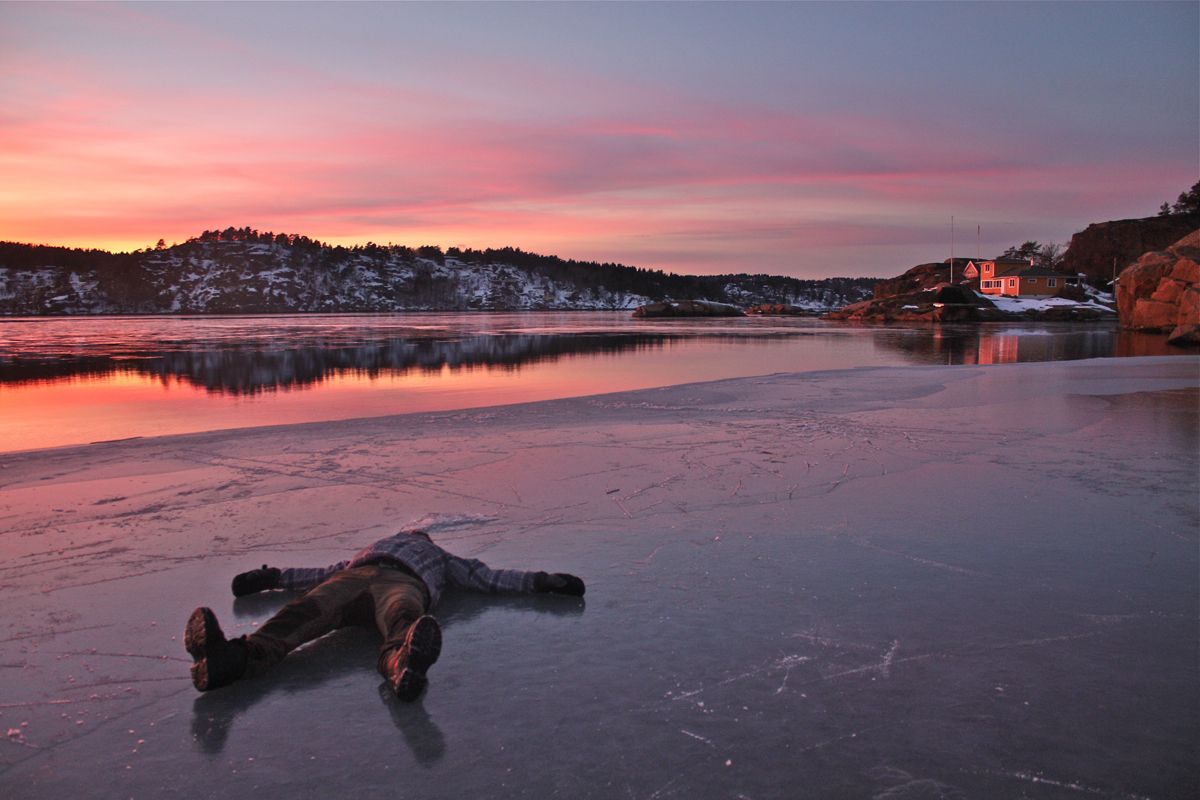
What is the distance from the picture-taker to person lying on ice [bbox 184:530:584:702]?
3.59 metres

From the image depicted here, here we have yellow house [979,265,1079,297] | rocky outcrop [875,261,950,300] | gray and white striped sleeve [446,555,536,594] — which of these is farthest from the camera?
rocky outcrop [875,261,950,300]

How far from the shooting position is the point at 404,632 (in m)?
3.88

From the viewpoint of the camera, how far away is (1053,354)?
105 feet

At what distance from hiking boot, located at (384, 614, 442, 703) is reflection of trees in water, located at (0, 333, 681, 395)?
17.0 m

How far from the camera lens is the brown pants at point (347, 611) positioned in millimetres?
3848

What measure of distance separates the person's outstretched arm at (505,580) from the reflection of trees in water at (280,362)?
15833mm

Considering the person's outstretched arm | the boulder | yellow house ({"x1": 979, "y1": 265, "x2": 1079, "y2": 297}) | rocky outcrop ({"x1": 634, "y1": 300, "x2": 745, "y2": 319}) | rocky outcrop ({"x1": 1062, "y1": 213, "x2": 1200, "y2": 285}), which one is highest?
rocky outcrop ({"x1": 1062, "y1": 213, "x2": 1200, "y2": 285})

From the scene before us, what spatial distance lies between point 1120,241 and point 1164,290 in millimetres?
72626

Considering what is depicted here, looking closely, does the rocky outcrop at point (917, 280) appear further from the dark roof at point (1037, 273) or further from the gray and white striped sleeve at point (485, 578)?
the gray and white striped sleeve at point (485, 578)

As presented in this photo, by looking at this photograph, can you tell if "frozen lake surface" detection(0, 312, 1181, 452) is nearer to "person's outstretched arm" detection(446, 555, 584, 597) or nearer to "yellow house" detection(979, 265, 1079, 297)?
"person's outstretched arm" detection(446, 555, 584, 597)

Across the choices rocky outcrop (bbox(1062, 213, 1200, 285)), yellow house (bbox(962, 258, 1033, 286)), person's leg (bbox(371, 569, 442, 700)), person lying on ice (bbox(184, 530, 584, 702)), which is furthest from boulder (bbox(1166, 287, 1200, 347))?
rocky outcrop (bbox(1062, 213, 1200, 285))

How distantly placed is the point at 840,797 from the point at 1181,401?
15677mm

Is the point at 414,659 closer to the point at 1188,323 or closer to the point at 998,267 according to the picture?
the point at 1188,323

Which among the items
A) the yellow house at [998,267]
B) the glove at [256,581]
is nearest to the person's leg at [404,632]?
the glove at [256,581]
